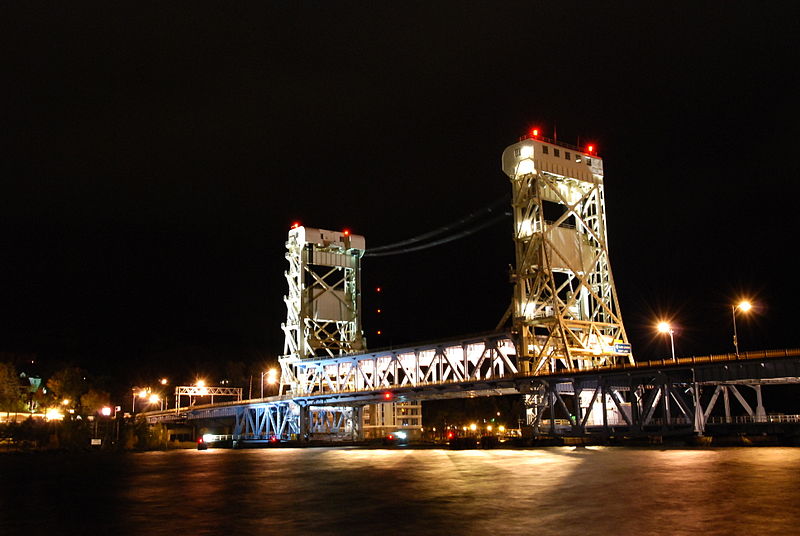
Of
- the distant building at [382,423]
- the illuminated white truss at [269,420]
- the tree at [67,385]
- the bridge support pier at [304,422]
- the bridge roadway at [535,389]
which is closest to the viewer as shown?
the bridge roadway at [535,389]

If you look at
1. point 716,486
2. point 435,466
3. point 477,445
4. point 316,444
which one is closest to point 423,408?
point 316,444

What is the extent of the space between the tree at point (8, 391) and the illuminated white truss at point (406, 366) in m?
46.0

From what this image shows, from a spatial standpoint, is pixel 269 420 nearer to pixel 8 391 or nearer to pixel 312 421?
pixel 312 421

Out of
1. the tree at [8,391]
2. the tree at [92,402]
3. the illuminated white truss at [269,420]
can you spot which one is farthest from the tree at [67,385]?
the illuminated white truss at [269,420]

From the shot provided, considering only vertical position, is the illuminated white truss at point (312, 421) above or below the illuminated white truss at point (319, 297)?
below

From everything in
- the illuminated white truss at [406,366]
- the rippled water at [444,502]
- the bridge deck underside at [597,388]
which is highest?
the illuminated white truss at [406,366]

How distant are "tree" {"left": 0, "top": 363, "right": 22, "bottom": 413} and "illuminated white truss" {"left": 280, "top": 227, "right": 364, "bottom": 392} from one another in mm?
44612

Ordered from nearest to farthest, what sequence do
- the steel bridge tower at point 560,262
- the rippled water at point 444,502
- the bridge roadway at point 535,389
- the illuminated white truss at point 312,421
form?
the rippled water at point 444,502
the bridge roadway at point 535,389
the steel bridge tower at point 560,262
the illuminated white truss at point 312,421

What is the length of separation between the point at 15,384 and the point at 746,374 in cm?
11244

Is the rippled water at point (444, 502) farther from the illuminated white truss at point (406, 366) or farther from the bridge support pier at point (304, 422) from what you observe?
the bridge support pier at point (304, 422)

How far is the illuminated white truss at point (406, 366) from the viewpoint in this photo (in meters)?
91.7

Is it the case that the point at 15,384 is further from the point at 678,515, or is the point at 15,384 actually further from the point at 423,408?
the point at 678,515

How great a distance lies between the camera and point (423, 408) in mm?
179375

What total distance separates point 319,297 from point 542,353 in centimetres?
4350
